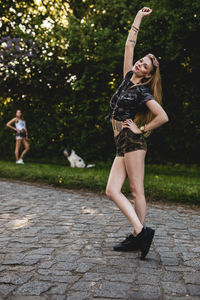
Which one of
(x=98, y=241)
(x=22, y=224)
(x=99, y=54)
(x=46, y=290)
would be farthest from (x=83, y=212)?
(x=99, y=54)

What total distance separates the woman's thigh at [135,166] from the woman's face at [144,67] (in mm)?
803

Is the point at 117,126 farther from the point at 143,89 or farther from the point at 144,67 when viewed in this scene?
the point at 144,67

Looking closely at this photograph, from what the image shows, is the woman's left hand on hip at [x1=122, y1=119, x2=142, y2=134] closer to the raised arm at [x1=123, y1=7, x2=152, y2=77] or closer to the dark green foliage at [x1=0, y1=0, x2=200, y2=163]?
the raised arm at [x1=123, y1=7, x2=152, y2=77]

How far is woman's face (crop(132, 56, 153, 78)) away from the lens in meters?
3.46

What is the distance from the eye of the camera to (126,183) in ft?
26.8

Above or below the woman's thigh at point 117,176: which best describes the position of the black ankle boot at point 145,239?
below

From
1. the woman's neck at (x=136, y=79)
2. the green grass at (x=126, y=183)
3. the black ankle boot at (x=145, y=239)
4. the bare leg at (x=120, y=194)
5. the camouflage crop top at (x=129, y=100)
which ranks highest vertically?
the woman's neck at (x=136, y=79)

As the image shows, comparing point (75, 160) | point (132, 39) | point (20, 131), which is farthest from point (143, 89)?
point (20, 131)

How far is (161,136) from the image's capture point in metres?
11.5

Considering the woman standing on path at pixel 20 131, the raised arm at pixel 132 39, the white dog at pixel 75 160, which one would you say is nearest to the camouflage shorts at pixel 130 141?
the raised arm at pixel 132 39

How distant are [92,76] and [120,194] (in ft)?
26.4

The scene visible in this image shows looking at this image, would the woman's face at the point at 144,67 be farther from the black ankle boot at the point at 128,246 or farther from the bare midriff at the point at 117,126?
the black ankle boot at the point at 128,246

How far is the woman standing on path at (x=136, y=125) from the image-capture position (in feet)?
11.3

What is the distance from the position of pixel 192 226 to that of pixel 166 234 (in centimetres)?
65
